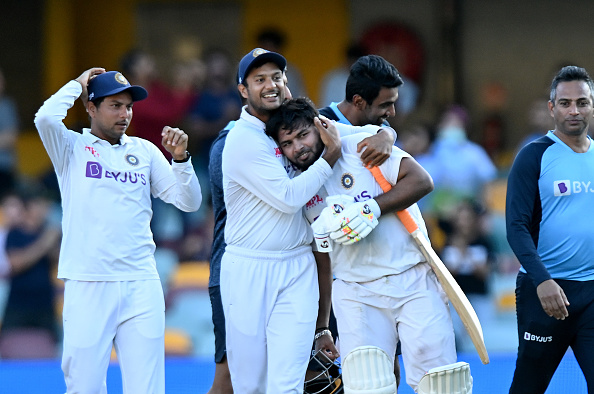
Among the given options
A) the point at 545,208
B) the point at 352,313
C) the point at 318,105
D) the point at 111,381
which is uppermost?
the point at 318,105

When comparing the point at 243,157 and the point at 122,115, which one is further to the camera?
the point at 122,115

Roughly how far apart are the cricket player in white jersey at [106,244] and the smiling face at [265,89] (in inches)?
15.4

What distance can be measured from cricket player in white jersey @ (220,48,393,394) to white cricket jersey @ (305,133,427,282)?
0.39ft

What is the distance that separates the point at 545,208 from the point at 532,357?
75cm

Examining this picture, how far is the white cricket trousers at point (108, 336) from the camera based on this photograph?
4766mm

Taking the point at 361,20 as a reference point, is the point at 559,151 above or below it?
below

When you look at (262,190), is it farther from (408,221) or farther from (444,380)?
(444,380)

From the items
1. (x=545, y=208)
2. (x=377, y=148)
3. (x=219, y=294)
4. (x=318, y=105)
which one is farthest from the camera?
(x=318, y=105)

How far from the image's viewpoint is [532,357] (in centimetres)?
489

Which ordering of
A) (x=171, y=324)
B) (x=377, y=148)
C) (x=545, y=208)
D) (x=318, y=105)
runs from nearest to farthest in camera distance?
(x=377, y=148), (x=545, y=208), (x=171, y=324), (x=318, y=105)

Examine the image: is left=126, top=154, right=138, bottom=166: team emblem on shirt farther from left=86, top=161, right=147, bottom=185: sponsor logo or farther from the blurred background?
the blurred background

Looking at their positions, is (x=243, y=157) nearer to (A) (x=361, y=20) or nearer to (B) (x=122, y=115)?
(B) (x=122, y=115)

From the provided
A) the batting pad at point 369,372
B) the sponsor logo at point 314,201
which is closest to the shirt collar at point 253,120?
the sponsor logo at point 314,201

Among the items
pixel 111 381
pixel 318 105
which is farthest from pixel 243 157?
pixel 318 105
